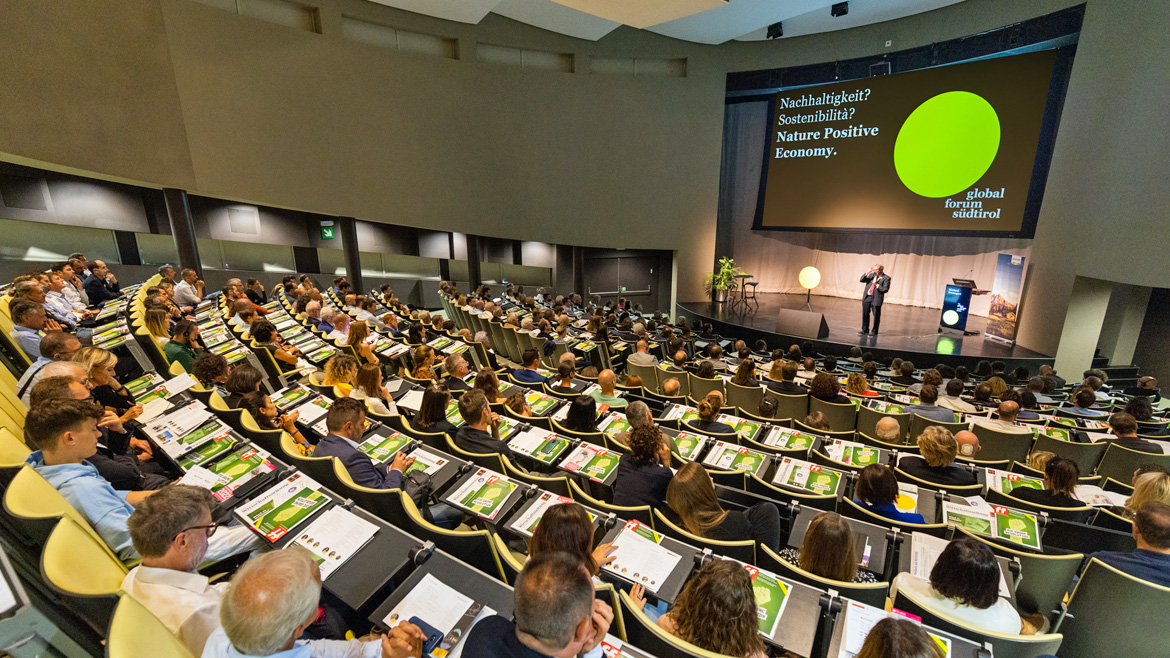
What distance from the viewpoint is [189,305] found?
9.33 meters

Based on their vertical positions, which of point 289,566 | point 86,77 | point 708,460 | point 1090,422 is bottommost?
point 1090,422

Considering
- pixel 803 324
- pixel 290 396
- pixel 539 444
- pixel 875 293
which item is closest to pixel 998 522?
pixel 539 444

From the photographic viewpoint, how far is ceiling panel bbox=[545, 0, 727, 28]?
7.94 metres

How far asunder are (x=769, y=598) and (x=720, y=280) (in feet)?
46.0

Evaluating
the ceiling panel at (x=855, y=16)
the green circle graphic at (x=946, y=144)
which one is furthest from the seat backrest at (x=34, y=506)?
the green circle graphic at (x=946, y=144)

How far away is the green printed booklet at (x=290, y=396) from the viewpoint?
4457 mm

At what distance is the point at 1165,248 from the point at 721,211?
1081 cm

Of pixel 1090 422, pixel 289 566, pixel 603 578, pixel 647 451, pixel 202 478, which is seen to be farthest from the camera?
pixel 1090 422

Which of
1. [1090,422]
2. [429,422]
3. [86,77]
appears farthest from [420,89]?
[1090,422]

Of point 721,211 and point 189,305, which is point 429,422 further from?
point 721,211

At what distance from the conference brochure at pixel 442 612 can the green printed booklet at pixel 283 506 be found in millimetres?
874

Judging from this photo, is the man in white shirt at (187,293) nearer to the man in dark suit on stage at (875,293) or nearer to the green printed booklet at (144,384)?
the green printed booklet at (144,384)

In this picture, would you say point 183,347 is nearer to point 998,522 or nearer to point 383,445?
point 383,445

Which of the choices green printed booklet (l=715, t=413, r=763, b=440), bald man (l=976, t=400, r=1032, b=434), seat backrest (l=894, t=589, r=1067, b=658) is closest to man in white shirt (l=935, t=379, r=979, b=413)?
bald man (l=976, t=400, r=1032, b=434)
